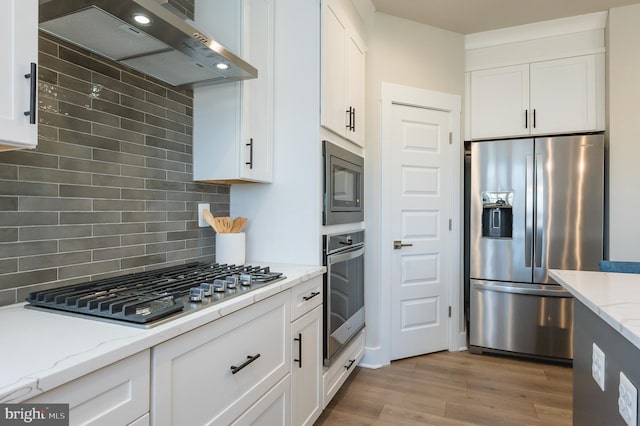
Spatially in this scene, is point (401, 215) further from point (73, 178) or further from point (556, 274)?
point (73, 178)

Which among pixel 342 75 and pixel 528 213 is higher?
pixel 342 75

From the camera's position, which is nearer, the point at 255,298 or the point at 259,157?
the point at 255,298

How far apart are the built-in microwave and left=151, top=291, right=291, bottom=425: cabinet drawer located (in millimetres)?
704

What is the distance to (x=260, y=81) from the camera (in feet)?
6.67

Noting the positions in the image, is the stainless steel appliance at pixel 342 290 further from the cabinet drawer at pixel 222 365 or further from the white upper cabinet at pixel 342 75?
the white upper cabinet at pixel 342 75

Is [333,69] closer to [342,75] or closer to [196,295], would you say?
[342,75]

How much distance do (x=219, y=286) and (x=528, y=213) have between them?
264 cm

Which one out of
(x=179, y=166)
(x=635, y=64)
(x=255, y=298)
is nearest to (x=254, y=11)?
(x=179, y=166)

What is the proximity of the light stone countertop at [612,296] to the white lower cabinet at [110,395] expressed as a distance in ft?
3.65

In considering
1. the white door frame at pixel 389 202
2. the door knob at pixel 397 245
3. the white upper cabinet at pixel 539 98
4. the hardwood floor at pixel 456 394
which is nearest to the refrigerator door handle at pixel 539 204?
the white upper cabinet at pixel 539 98

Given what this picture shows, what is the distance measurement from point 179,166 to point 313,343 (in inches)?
45.3

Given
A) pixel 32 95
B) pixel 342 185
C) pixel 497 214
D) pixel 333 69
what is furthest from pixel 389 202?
pixel 32 95

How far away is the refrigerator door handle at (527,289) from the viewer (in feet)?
9.69

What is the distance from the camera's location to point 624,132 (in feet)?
9.24
